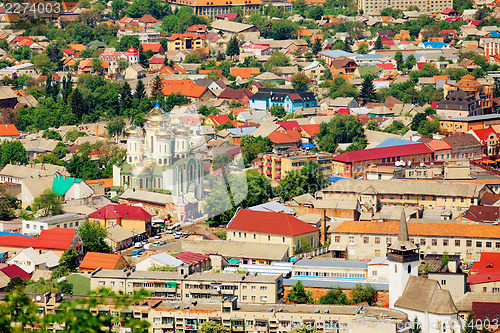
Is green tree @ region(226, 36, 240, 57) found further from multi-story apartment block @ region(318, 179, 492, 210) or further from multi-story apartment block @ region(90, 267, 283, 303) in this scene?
multi-story apartment block @ region(90, 267, 283, 303)

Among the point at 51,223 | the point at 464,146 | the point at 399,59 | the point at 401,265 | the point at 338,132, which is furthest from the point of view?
the point at 399,59

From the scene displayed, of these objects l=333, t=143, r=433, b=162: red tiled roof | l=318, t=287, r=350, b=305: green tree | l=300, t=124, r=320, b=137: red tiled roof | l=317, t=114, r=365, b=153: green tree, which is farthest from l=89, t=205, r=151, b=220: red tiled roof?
l=300, t=124, r=320, b=137: red tiled roof

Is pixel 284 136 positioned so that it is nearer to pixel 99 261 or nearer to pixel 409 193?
pixel 409 193

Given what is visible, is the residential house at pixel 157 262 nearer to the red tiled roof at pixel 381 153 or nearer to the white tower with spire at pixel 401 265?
the white tower with spire at pixel 401 265

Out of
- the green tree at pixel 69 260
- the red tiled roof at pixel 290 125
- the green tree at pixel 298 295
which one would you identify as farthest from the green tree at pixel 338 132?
the green tree at pixel 298 295

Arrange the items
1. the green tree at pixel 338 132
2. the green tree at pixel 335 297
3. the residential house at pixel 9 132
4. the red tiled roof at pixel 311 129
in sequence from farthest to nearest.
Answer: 1. the residential house at pixel 9 132
2. the red tiled roof at pixel 311 129
3. the green tree at pixel 338 132
4. the green tree at pixel 335 297

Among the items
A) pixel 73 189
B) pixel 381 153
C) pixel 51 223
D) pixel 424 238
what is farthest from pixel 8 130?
pixel 424 238

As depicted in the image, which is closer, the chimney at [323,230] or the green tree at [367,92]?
the chimney at [323,230]
